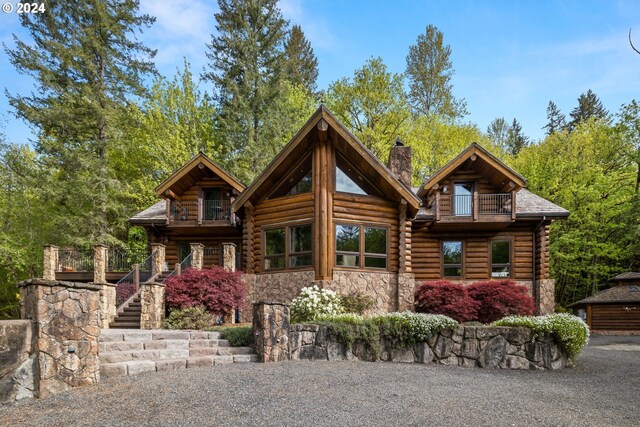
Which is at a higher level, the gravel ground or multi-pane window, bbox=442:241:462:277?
multi-pane window, bbox=442:241:462:277

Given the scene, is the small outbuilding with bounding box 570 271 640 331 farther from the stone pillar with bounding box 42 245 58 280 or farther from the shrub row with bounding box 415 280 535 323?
the stone pillar with bounding box 42 245 58 280

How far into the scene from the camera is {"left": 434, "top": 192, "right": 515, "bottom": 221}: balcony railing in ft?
61.1

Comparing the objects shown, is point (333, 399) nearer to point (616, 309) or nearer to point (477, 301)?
point (477, 301)

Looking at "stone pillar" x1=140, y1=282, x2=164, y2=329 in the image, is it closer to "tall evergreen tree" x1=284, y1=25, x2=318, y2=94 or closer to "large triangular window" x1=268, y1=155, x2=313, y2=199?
"large triangular window" x1=268, y1=155, x2=313, y2=199

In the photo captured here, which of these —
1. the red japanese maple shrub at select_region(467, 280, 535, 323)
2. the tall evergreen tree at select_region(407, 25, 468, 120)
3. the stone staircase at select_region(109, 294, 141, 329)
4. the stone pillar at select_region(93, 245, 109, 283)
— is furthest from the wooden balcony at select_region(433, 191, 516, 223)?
the tall evergreen tree at select_region(407, 25, 468, 120)

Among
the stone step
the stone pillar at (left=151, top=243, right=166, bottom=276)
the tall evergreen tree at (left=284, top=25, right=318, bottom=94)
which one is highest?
the tall evergreen tree at (left=284, top=25, right=318, bottom=94)

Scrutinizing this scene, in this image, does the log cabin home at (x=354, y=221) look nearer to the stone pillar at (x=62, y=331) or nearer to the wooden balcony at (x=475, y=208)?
the wooden balcony at (x=475, y=208)

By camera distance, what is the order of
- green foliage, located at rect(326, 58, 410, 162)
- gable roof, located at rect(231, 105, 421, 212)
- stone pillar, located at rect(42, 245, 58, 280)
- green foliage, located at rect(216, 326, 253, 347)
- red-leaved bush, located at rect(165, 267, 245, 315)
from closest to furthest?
green foliage, located at rect(216, 326, 253, 347), red-leaved bush, located at rect(165, 267, 245, 315), gable roof, located at rect(231, 105, 421, 212), stone pillar, located at rect(42, 245, 58, 280), green foliage, located at rect(326, 58, 410, 162)

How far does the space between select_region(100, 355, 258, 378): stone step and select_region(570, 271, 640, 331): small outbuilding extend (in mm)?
19550

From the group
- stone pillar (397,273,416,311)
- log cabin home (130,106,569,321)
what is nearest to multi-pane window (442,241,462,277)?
log cabin home (130,106,569,321)

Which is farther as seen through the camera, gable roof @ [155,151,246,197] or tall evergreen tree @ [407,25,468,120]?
tall evergreen tree @ [407,25,468,120]

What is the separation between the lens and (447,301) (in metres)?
16.0

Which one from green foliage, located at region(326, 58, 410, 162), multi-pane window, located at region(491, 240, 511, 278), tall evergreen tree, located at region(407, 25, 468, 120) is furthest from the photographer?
tall evergreen tree, located at region(407, 25, 468, 120)

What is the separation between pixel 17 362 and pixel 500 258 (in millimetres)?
18851
